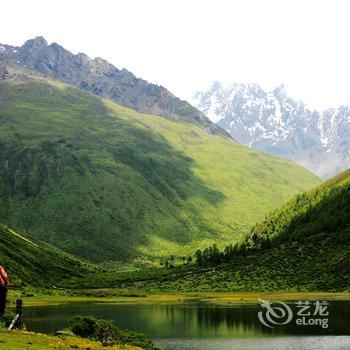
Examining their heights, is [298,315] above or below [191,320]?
above

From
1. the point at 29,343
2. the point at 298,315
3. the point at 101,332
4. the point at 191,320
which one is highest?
the point at 29,343

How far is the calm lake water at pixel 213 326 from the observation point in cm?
10412

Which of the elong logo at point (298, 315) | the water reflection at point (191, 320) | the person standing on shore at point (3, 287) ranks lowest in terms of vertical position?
the water reflection at point (191, 320)

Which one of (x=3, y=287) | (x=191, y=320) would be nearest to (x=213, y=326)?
(x=191, y=320)

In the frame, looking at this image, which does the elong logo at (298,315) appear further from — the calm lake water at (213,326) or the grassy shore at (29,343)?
the grassy shore at (29,343)

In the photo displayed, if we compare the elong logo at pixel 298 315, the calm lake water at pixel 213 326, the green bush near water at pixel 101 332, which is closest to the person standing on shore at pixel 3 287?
the green bush near water at pixel 101 332

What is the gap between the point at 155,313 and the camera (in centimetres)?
16612

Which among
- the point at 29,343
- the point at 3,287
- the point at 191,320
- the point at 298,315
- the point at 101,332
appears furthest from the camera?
the point at 191,320

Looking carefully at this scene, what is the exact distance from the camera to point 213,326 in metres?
133

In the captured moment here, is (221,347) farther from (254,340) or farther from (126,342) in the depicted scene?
(126,342)

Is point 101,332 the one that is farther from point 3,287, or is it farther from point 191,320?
point 3,287

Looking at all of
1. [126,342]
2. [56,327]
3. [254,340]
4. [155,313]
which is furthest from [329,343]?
[155,313]

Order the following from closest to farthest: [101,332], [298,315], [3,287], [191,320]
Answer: [3,287] → [101,332] → [298,315] → [191,320]

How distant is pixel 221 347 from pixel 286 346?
11.2 metres
